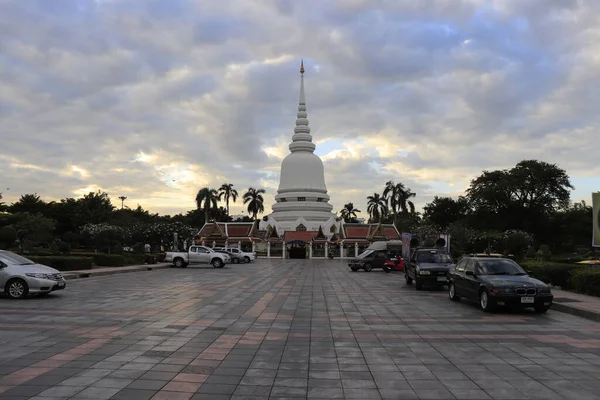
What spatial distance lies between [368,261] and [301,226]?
3249 cm

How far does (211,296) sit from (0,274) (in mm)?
6112

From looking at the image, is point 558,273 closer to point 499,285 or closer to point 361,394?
point 499,285

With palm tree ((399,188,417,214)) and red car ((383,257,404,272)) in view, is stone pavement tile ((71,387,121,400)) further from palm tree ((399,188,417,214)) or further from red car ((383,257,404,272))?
palm tree ((399,188,417,214))

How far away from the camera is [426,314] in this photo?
40.7ft

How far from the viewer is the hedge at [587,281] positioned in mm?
15867

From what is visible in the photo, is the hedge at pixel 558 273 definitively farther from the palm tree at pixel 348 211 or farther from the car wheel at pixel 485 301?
the palm tree at pixel 348 211

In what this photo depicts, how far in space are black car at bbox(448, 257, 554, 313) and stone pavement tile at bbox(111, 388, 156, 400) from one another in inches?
364

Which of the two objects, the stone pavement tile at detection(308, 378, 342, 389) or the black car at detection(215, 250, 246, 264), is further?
the black car at detection(215, 250, 246, 264)

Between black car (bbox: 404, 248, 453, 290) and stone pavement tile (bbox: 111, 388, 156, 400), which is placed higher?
black car (bbox: 404, 248, 453, 290)

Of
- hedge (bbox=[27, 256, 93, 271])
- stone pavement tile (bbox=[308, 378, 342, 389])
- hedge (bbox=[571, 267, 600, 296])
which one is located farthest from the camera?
hedge (bbox=[27, 256, 93, 271])

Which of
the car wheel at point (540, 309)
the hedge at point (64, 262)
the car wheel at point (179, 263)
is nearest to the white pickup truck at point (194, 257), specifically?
the car wheel at point (179, 263)

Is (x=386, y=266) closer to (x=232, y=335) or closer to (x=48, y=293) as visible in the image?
(x=48, y=293)

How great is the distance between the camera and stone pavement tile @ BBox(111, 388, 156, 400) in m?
5.47

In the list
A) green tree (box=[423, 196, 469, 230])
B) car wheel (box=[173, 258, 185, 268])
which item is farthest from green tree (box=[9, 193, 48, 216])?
green tree (box=[423, 196, 469, 230])
